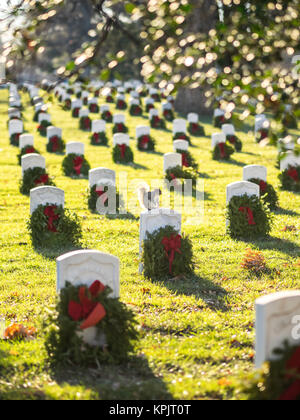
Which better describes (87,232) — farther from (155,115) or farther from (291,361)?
(155,115)

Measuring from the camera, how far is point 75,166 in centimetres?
1661

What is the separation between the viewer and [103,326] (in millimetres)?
5570

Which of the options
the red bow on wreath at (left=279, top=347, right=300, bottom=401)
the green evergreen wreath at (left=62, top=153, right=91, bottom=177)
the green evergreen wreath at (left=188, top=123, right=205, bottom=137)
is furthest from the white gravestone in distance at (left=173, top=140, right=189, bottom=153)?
the red bow on wreath at (left=279, top=347, right=300, bottom=401)

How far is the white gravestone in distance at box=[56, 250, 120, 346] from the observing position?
5688 millimetres

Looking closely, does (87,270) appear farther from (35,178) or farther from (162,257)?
(35,178)

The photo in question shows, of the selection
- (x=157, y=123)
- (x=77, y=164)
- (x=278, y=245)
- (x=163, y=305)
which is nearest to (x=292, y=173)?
(x=278, y=245)

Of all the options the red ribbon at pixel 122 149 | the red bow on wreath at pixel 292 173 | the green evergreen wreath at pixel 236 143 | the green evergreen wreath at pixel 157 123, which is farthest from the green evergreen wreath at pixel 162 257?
the green evergreen wreath at pixel 157 123

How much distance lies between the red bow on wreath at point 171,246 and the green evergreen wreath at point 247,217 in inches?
90.6

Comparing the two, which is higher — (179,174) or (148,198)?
(179,174)

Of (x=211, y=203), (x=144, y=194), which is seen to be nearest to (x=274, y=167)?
(x=211, y=203)

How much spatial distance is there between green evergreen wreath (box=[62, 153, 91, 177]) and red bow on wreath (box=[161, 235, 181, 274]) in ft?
28.5

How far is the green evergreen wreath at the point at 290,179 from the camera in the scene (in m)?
14.5

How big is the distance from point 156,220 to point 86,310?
3135 mm

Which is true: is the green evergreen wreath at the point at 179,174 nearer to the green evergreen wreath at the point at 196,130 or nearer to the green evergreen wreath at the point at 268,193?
the green evergreen wreath at the point at 268,193
